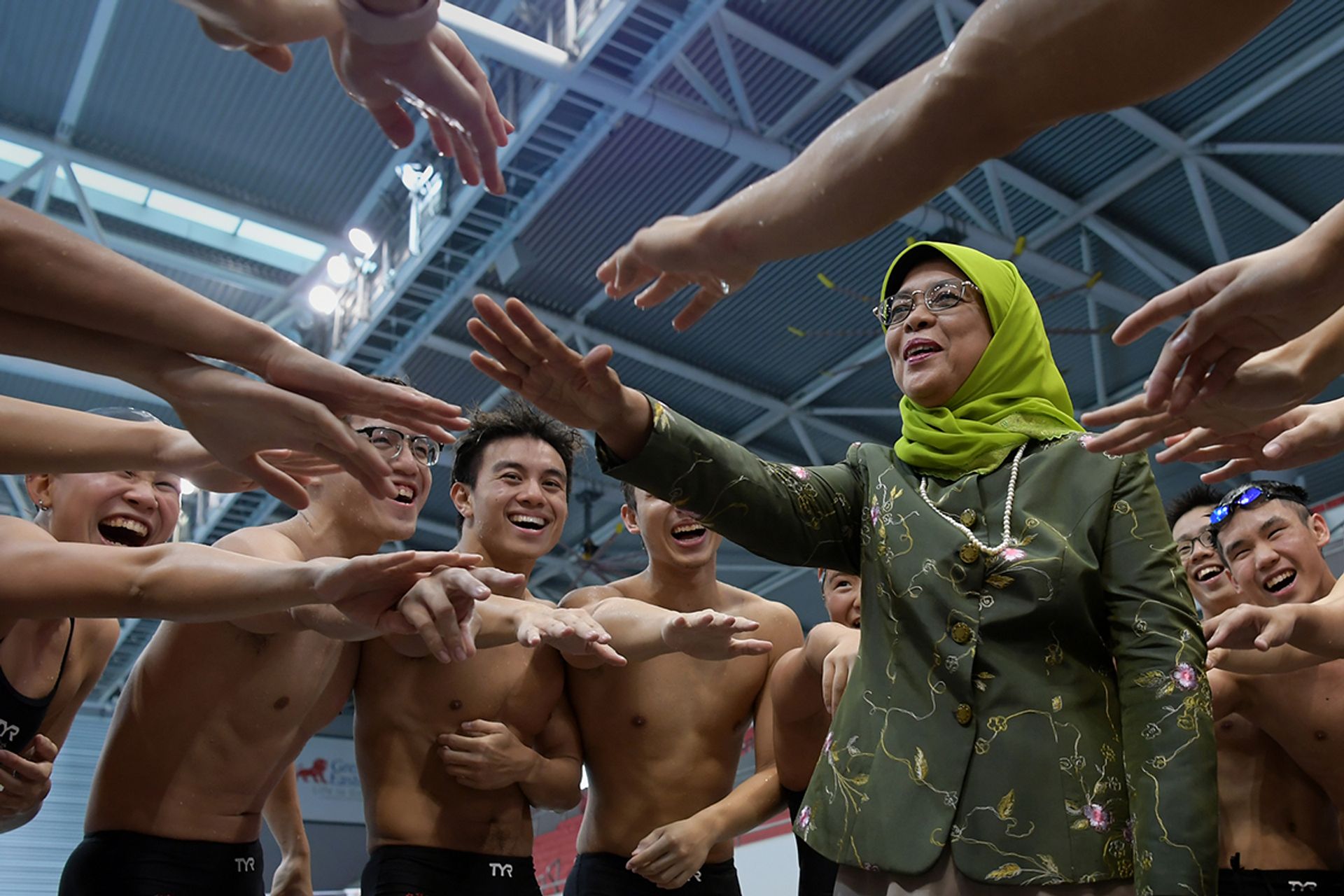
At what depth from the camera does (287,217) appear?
8992 millimetres

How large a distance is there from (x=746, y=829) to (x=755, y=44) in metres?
5.09

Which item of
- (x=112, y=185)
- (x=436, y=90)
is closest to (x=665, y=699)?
(x=436, y=90)

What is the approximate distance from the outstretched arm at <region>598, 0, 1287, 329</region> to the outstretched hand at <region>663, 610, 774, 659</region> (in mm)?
902

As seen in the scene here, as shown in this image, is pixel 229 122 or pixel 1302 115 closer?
pixel 1302 115

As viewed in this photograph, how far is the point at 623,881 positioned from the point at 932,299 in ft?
6.13

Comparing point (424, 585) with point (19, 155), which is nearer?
point (424, 585)

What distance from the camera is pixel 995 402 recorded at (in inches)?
83.0

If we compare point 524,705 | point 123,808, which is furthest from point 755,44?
point 123,808

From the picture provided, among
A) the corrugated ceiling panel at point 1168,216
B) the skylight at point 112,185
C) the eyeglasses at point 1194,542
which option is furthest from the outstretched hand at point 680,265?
the skylight at point 112,185

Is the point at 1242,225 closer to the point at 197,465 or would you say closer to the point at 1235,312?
the point at 1235,312

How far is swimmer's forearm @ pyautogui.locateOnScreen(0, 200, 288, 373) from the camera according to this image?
167 cm

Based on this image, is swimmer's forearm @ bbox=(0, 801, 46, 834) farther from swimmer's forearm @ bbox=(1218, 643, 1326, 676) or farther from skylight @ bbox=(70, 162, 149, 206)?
skylight @ bbox=(70, 162, 149, 206)

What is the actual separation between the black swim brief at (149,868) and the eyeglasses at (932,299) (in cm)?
211

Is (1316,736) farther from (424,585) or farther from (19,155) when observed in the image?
(19,155)
